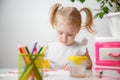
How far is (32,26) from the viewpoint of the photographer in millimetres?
1852

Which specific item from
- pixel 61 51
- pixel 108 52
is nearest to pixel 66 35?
pixel 61 51

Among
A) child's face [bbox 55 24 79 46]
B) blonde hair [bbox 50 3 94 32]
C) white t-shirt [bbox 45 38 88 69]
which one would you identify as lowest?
white t-shirt [bbox 45 38 88 69]

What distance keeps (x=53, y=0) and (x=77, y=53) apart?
46cm

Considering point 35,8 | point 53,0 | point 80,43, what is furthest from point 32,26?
point 80,43

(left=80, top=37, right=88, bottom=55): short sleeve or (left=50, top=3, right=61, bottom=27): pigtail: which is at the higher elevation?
(left=50, top=3, right=61, bottom=27): pigtail

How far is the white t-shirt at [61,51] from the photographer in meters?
1.81

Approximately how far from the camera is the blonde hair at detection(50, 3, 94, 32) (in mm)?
1812

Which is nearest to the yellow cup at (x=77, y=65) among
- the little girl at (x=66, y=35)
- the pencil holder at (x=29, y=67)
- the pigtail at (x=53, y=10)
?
the pencil holder at (x=29, y=67)

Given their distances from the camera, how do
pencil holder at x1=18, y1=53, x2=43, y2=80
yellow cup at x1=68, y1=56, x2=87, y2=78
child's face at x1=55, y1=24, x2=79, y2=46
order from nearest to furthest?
pencil holder at x1=18, y1=53, x2=43, y2=80
yellow cup at x1=68, y1=56, x2=87, y2=78
child's face at x1=55, y1=24, x2=79, y2=46

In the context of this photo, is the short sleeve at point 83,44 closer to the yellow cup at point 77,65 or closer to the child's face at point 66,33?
the child's face at point 66,33

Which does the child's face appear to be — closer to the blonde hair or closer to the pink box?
the blonde hair

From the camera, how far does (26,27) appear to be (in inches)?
73.0

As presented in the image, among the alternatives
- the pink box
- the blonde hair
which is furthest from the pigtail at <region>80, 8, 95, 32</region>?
the pink box

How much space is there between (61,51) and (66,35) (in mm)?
132
